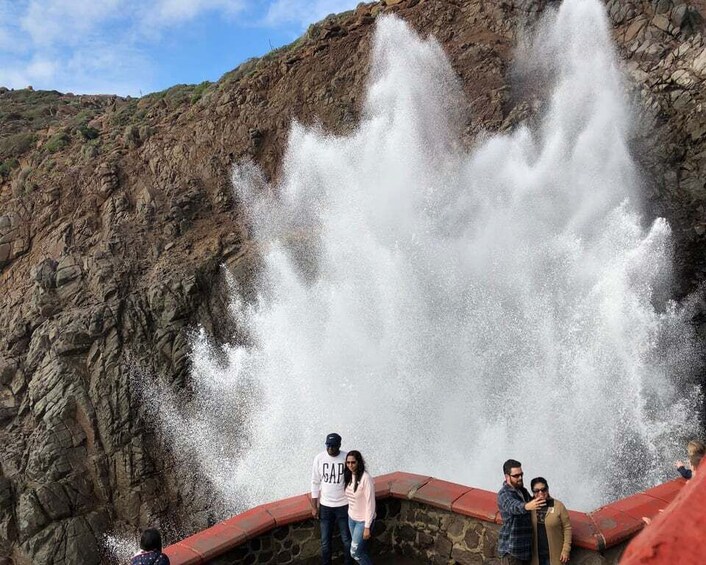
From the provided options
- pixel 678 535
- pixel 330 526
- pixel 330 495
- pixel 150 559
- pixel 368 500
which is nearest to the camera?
pixel 678 535

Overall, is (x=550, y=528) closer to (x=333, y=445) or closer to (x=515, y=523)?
(x=515, y=523)

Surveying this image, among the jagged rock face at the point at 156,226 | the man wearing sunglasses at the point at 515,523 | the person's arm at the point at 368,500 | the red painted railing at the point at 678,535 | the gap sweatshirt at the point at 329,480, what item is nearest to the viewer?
the red painted railing at the point at 678,535

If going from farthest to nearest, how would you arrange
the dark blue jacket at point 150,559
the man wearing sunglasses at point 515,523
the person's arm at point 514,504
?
the man wearing sunglasses at point 515,523 → the person's arm at point 514,504 → the dark blue jacket at point 150,559

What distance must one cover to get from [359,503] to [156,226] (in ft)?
51.4

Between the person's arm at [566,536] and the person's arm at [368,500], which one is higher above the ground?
the person's arm at [368,500]

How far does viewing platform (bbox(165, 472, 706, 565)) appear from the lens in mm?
4414

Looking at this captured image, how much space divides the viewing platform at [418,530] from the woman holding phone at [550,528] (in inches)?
8.8

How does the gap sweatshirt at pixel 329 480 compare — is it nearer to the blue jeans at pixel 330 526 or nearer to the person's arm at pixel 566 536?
the blue jeans at pixel 330 526

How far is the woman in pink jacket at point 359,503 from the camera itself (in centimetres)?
477

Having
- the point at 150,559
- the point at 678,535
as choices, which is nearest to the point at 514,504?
the point at 150,559

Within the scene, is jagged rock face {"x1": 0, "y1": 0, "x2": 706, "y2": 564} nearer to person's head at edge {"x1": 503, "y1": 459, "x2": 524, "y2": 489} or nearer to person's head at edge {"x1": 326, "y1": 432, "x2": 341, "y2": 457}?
person's head at edge {"x1": 326, "y1": 432, "x2": 341, "y2": 457}

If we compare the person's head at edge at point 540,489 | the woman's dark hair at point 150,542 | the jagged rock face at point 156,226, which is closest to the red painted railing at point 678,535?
the person's head at edge at point 540,489

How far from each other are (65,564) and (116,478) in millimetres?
2024

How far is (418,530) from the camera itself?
5453 mm
